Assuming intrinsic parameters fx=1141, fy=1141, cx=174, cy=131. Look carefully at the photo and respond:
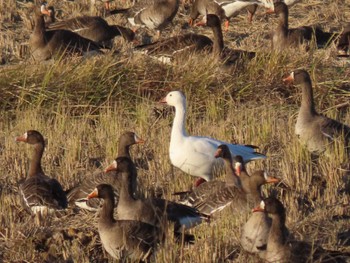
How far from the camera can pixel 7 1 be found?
56.3 ft

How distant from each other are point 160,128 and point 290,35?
429 cm

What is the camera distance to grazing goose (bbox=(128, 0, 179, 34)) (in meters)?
16.9

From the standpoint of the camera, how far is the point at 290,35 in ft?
50.6

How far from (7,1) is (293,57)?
5431 millimetres

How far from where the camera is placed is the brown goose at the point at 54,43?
14672mm

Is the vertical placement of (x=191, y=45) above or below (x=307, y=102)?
below

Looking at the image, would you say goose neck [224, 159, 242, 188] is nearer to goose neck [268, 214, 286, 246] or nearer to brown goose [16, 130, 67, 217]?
brown goose [16, 130, 67, 217]

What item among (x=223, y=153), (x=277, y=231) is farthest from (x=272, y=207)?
(x=223, y=153)

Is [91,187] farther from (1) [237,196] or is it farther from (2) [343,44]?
(2) [343,44]

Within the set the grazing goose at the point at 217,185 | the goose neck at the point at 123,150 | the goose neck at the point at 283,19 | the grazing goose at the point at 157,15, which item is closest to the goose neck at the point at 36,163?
the goose neck at the point at 123,150

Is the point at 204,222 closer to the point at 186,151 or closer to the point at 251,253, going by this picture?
the point at 251,253

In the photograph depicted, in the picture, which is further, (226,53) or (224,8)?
(224,8)

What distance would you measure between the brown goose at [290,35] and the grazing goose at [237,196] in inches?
229

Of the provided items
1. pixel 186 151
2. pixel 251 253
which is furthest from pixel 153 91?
pixel 251 253
